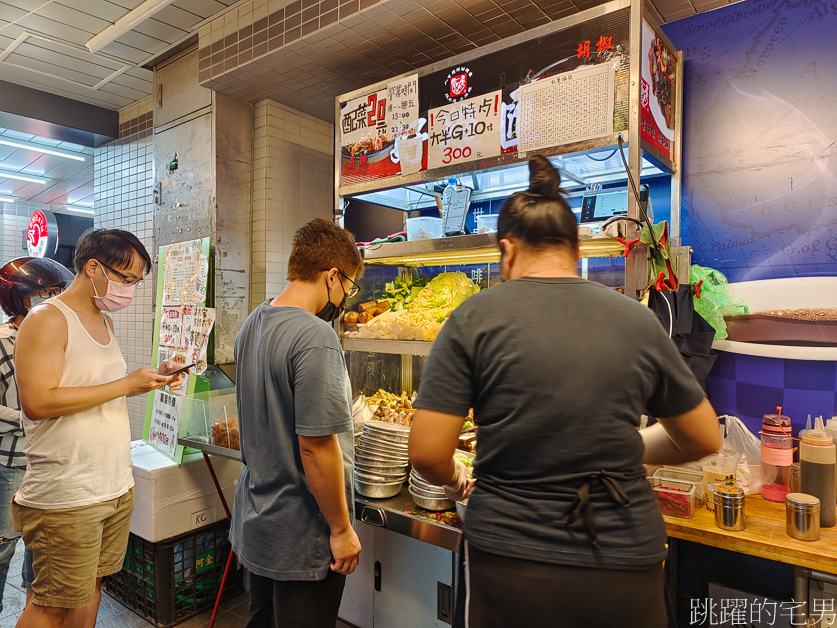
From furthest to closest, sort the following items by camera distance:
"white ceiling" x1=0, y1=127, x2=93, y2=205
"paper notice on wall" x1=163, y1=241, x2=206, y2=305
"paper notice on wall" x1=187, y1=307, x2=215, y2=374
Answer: "white ceiling" x1=0, y1=127, x2=93, y2=205 < "paper notice on wall" x1=163, y1=241, x2=206, y2=305 < "paper notice on wall" x1=187, y1=307, x2=215, y2=374

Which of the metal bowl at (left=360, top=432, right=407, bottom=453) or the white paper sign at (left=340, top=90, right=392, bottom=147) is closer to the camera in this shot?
the metal bowl at (left=360, top=432, right=407, bottom=453)

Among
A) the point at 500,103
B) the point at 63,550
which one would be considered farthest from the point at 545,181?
the point at 63,550

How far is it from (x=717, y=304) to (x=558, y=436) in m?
1.88

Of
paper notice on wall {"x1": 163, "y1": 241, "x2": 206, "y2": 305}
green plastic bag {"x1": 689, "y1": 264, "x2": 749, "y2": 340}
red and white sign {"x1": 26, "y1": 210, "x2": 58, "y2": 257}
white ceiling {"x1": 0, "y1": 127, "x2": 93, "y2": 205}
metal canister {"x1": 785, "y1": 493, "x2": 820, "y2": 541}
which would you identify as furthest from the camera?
red and white sign {"x1": 26, "y1": 210, "x2": 58, "y2": 257}

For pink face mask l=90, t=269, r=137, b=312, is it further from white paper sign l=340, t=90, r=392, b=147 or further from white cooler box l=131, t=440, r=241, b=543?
white paper sign l=340, t=90, r=392, b=147

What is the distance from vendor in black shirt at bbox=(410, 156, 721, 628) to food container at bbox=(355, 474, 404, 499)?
1.21 meters

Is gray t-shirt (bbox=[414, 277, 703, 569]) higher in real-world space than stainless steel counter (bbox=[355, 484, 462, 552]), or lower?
higher

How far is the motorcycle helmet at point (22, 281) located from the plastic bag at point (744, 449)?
348cm

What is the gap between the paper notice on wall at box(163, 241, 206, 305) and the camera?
400cm

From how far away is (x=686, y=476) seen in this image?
2.25 m

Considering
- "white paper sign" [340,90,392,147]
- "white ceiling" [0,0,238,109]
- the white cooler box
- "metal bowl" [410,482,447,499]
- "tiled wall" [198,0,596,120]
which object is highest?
"white ceiling" [0,0,238,109]

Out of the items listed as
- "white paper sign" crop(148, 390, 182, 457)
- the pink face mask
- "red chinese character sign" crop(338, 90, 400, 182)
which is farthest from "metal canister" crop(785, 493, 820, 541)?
"white paper sign" crop(148, 390, 182, 457)

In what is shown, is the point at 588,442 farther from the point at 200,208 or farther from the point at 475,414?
the point at 200,208

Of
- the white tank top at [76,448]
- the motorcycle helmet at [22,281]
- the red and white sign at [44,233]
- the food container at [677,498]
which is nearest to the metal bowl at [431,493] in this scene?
the food container at [677,498]
